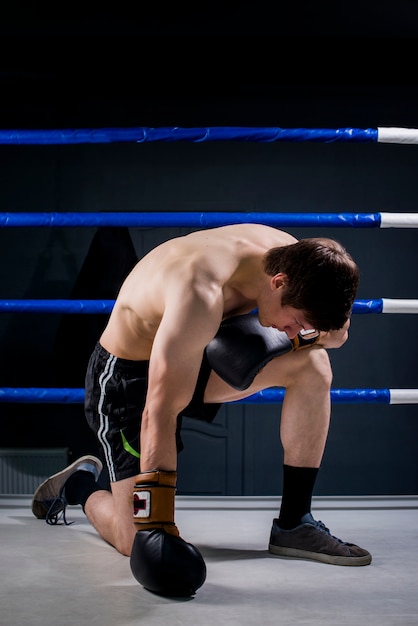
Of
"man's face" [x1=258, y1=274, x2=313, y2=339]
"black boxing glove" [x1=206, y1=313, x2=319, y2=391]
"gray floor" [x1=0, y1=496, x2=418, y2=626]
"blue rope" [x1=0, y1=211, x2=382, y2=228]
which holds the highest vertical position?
"blue rope" [x1=0, y1=211, x2=382, y2=228]

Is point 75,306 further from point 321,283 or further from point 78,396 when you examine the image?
point 321,283

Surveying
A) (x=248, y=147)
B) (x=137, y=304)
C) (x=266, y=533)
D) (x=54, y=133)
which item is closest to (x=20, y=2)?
(x=248, y=147)

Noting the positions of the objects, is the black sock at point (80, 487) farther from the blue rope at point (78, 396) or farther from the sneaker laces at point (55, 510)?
the blue rope at point (78, 396)

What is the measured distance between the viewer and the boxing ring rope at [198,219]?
7.52 feet

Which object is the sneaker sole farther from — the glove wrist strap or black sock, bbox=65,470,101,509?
black sock, bbox=65,470,101,509

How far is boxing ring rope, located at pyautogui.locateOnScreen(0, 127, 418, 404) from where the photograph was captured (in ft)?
7.52

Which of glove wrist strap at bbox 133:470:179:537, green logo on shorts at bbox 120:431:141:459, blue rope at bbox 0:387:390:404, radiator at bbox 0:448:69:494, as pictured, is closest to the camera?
glove wrist strap at bbox 133:470:179:537

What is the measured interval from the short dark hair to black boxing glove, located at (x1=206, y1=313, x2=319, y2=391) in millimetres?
184

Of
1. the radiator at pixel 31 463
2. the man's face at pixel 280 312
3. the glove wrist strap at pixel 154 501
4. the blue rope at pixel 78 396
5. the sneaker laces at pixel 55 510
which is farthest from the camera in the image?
the radiator at pixel 31 463

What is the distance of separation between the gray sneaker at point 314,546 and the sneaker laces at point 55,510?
0.59 meters

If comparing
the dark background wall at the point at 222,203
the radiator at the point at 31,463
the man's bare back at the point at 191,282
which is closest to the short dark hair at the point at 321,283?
the man's bare back at the point at 191,282

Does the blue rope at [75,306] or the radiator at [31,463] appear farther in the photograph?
the radiator at [31,463]

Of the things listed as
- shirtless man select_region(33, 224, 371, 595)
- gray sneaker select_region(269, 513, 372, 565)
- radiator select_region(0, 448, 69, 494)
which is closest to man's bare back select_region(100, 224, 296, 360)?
shirtless man select_region(33, 224, 371, 595)

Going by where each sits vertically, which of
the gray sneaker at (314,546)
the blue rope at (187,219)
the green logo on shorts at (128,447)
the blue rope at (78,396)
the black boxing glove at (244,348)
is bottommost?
the gray sneaker at (314,546)
